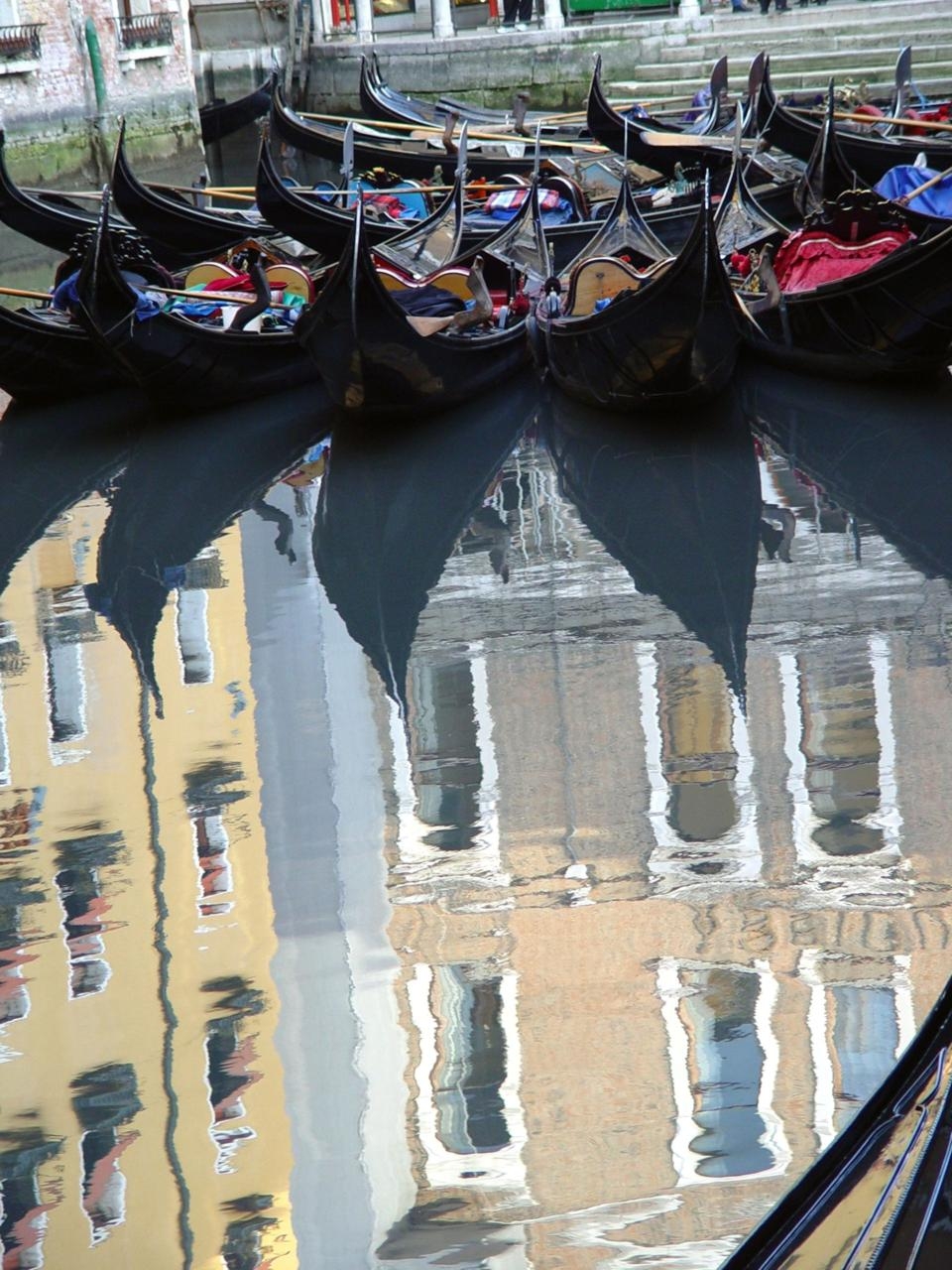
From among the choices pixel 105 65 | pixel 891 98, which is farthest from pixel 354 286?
pixel 105 65

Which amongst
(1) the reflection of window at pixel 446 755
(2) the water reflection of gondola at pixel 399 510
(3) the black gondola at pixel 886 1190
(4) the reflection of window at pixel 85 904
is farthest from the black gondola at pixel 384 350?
(3) the black gondola at pixel 886 1190

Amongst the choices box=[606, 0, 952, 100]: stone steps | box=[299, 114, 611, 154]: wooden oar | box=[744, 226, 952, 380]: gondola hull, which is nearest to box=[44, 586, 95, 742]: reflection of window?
box=[744, 226, 952, 380]: gondola hull

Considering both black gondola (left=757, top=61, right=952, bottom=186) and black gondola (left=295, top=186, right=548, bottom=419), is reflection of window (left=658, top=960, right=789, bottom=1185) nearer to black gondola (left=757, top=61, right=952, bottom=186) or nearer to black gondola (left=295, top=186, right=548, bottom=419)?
black gondola (left=295, top=186, right=548, bottom=419)

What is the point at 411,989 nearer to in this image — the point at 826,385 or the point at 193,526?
the point at 193,526

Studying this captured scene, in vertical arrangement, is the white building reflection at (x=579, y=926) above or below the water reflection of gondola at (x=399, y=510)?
below

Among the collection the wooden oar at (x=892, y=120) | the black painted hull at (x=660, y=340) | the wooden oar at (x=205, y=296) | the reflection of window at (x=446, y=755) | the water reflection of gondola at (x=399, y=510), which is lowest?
the reflection of window at (x=446, y=755)

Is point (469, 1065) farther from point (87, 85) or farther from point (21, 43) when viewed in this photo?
point (87, 85)

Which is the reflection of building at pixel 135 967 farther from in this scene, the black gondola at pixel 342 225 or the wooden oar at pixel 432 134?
the wooden oar at pixel 432 134

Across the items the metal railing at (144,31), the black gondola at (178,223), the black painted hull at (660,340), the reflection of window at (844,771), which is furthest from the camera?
the metal railing at (144,31)
